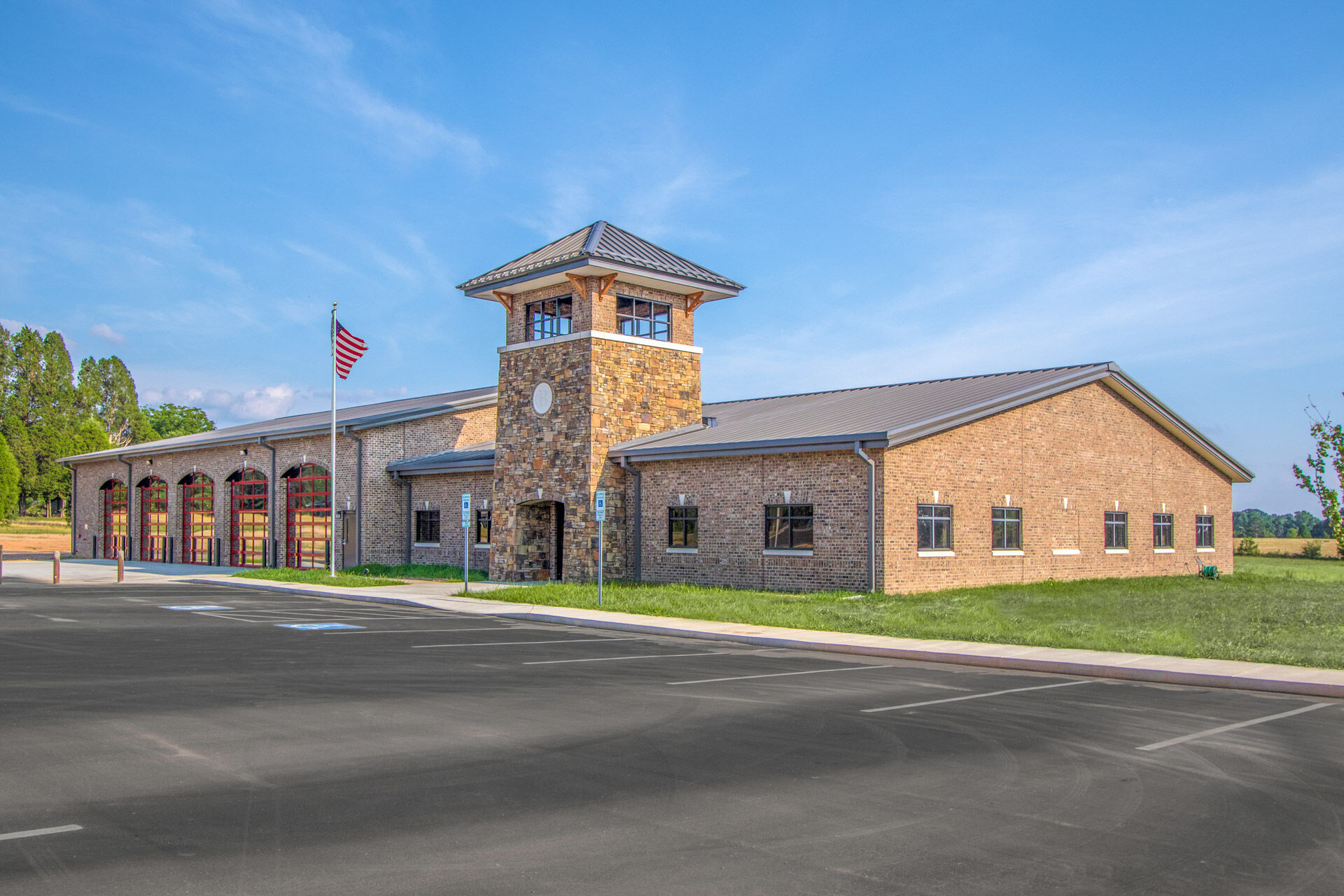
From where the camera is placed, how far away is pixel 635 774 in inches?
322

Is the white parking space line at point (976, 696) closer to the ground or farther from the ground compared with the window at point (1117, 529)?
closer to the ground

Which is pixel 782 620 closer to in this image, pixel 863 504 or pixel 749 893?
pixel 863 504

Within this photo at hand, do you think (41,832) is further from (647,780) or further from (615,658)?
(615,658)

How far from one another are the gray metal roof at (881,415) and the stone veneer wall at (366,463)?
9898 millimetres

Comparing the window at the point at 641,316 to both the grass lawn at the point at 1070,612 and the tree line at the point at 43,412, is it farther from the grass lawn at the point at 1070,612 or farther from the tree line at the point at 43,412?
the tree line at the point at 43,412

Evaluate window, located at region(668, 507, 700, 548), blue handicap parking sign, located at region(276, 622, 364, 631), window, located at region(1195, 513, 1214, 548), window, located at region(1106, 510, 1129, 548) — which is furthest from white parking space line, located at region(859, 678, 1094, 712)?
window, located at region(1195, 513, 1214, 548)

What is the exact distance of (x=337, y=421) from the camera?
1560 inches

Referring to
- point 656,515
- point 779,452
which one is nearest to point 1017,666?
point 779,452

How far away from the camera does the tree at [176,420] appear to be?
120 meters

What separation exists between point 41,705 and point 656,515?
1916 cm

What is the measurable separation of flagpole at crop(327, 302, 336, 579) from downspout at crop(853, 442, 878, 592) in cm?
1689

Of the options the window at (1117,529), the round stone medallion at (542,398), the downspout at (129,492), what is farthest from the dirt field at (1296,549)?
the downspout at (129,492)

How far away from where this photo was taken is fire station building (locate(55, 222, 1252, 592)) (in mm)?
25500

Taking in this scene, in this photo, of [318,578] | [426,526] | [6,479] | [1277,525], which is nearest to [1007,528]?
[426,526]
